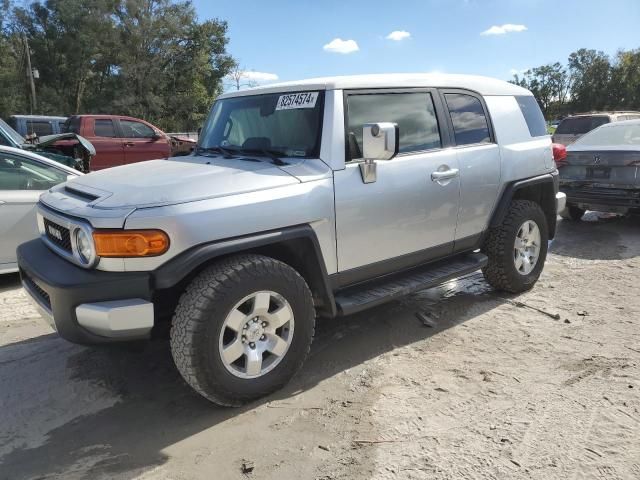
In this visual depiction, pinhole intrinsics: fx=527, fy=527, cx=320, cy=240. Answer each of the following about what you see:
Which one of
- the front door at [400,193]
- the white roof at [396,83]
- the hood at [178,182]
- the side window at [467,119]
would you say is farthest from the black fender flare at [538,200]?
the hood at [178,182]

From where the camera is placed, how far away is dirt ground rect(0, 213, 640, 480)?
2572mm

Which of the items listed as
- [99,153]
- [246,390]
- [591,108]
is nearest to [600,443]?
[246,390]

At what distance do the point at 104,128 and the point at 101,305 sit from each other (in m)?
12.9

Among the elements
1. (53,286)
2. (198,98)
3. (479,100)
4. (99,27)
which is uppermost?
(99,27)

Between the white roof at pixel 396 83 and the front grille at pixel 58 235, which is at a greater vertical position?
the white roof at pixel 396 83

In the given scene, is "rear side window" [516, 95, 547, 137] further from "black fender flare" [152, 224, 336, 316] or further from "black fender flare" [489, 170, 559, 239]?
"black fender flare" [152, 224, 336, 316]

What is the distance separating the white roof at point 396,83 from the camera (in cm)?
354

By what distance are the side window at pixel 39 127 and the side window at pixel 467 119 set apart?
53.8 feet

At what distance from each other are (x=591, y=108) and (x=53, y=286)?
67.4 m

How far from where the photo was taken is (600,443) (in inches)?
105

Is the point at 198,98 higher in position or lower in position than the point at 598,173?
higher

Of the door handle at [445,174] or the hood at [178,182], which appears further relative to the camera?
the door handle at [445,174]

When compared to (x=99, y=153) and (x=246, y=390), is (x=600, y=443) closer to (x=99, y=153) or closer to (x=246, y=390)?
(x=246, y=390)

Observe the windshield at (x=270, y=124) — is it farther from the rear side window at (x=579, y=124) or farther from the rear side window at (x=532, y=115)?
the rear side window at (x=579, y=124)
